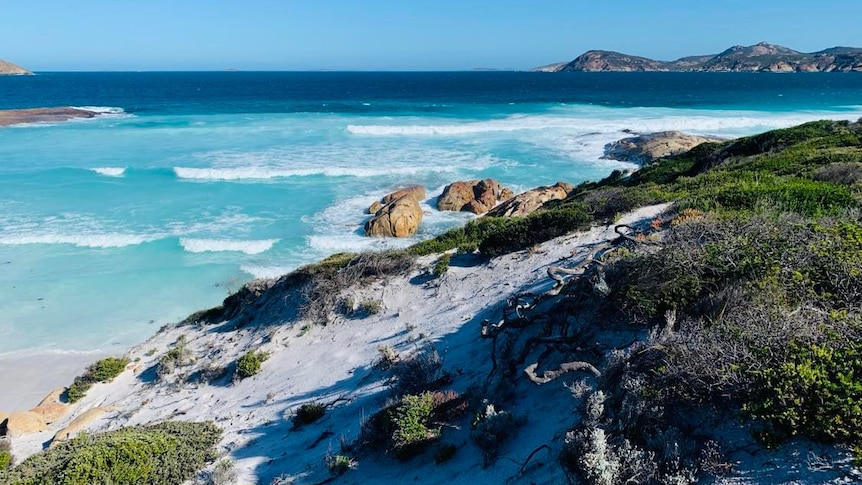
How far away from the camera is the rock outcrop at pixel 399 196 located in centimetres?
2599

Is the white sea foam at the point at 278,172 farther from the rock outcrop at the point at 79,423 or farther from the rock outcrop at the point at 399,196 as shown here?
the rock outcrop at the point at 79,423

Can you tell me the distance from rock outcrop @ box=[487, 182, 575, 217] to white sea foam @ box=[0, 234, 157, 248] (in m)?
14.8

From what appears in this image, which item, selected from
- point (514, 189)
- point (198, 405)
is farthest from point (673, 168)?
point (198, 405)

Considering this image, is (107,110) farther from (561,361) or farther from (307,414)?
(561,361)

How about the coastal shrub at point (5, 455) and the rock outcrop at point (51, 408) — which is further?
the rock outcrop at point (51, 408)

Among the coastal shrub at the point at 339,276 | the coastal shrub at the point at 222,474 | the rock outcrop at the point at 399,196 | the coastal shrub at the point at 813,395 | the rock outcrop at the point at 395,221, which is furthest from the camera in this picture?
the rock outcrop at the point at 399,196

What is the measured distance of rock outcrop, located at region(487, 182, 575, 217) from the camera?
2356cm

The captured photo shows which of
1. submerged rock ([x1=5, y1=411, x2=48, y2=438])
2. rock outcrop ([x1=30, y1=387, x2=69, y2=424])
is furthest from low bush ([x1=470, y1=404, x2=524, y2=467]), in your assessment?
rock outcrop ([x1=30, y1=387, x2=69, y2=424])

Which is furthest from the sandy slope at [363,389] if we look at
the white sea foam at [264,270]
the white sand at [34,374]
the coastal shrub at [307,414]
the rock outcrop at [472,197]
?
the rock outcrop at [472,197]

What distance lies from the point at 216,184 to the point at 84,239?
10546mm

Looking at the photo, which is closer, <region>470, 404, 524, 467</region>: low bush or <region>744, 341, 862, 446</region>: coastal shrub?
<region>744, 341, 862, 446</region>: coastal shrub

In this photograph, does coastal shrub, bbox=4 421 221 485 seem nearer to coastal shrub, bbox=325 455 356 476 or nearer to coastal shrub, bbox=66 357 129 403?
coastal shrub, bbox=325 455 356 476

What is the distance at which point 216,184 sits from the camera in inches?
1278

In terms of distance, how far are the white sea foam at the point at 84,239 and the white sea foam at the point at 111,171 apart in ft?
40.2
